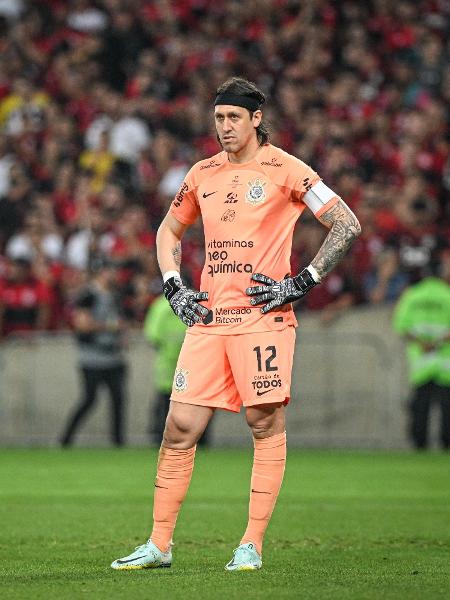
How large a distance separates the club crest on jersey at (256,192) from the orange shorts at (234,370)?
689mm

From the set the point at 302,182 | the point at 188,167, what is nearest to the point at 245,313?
the point at 302,182

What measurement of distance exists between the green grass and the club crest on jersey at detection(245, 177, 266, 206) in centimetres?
191

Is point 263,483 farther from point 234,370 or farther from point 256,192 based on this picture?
point 256,192

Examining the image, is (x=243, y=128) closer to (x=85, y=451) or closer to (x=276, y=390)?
(x=276, y=390)

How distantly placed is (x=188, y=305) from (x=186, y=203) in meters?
0.64

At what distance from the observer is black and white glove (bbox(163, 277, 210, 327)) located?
7.04 m

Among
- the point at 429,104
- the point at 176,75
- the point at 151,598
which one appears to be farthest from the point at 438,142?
the point at 151,598

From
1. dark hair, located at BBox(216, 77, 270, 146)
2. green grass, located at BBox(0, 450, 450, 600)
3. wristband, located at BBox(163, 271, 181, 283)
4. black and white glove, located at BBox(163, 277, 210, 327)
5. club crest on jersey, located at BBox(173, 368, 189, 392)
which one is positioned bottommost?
green grass, located at BBox(0, 450, 450, 600)

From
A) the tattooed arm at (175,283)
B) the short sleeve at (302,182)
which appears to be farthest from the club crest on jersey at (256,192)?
the tattooed arm at (175,283)

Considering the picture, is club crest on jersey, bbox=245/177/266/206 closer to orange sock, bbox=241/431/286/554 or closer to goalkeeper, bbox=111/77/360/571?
goalkeeper, bbox=111/77/360/571

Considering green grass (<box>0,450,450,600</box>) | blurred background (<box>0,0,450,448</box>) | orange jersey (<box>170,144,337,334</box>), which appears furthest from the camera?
blurred background (<box>0,0,450,448</box>)

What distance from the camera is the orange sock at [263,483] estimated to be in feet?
23.2

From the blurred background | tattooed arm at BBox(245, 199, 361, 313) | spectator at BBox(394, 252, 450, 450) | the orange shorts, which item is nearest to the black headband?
tattooed arm at BBox(245, 199, 361, 313)

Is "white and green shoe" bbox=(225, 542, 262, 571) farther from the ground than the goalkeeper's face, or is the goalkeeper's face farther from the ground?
the goalkeeper's face
